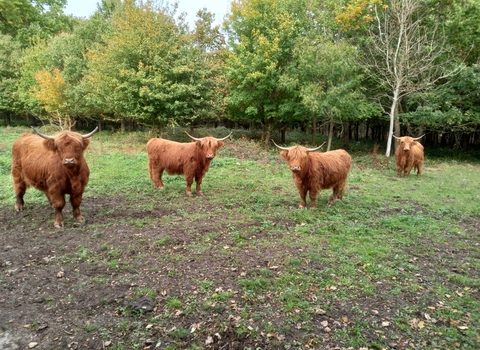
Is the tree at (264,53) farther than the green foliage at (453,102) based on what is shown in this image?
Yes

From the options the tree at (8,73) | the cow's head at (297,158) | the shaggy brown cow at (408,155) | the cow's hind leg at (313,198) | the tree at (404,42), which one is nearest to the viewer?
the cow's head at (297,158)

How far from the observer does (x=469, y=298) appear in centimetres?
392

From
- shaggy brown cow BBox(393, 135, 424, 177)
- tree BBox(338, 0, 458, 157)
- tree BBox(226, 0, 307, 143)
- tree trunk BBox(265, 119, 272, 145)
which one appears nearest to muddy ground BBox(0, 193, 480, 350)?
shaggy brown cow BBox(393, 135, 424, 177)

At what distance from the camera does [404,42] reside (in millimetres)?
15906

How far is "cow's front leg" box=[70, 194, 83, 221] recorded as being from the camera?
6.20m

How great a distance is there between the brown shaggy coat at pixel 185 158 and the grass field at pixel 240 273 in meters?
0.70

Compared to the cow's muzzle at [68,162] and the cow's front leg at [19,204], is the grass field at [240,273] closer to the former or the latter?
the cow's front leg at [19,204]

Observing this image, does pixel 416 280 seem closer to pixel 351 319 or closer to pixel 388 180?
pixel 351 319

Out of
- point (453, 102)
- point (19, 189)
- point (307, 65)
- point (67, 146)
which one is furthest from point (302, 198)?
point (453, 102)

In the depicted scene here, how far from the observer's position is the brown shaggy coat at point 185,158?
334 inches

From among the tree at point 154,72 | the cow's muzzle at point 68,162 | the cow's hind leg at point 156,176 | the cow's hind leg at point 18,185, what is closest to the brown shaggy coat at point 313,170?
the cow's hind leg at point 156,176

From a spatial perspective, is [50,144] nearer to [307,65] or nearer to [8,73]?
[307,65]

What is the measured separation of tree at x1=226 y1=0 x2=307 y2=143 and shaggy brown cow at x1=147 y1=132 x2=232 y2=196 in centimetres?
1021

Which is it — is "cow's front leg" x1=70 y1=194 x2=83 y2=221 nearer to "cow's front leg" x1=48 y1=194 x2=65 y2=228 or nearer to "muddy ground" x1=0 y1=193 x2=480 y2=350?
"cow's front leg" x1=48 y1=194 x2=65 y2=228
